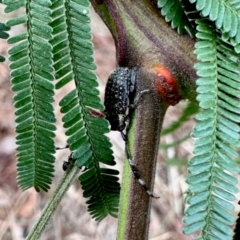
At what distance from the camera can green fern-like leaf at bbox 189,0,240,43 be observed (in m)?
0.91

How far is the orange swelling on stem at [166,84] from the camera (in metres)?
0.97

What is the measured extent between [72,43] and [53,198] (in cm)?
32

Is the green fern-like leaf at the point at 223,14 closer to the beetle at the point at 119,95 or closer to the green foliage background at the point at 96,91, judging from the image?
the green foliage background at the point at 96,91

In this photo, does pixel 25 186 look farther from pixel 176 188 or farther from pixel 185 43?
pixel 176 188

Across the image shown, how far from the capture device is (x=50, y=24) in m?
0.94

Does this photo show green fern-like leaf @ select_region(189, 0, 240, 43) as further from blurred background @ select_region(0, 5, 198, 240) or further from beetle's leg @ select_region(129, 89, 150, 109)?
blurred background @ select_region(0, 5, 198, 240)

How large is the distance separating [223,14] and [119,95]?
0.23m

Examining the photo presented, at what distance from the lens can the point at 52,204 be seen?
1.08m

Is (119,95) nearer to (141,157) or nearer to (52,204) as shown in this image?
(141,157)

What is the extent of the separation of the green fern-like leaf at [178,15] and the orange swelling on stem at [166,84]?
0.07 m

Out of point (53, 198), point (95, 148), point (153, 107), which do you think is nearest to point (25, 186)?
point (53, 198)

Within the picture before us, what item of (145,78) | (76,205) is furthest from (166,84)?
(76,205)

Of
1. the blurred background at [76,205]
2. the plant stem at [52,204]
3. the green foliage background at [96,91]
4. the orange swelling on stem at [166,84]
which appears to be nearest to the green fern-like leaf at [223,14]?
the green foliage background at [96,91]

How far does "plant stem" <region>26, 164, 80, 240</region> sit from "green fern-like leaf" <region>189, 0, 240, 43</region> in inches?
15.4
